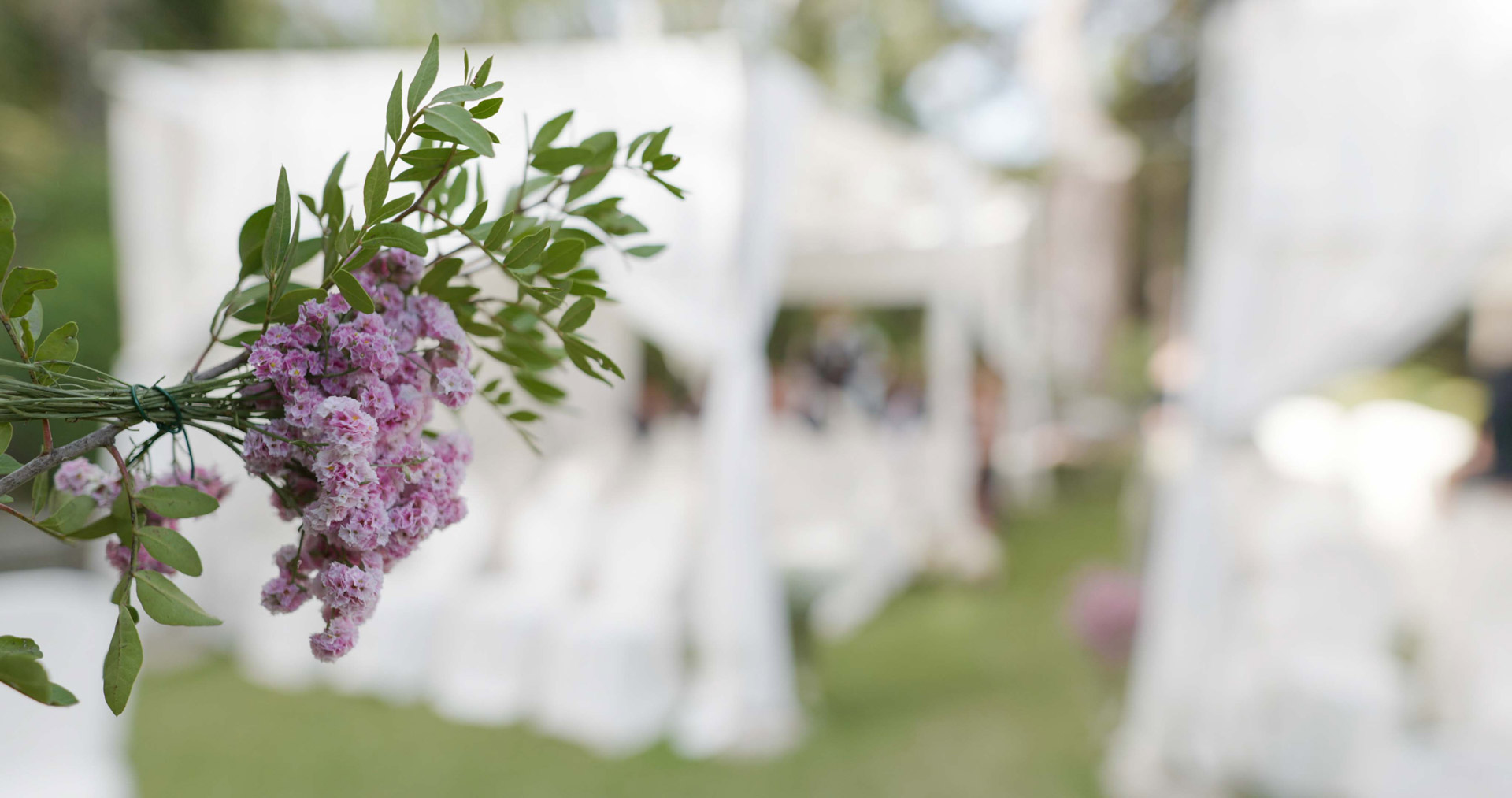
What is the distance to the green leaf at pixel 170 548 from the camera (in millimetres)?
570

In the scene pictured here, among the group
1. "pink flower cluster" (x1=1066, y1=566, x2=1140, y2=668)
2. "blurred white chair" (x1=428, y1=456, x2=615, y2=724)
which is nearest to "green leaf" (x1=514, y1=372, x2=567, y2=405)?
"pink flower cluster" (x1=1066, y1=566, x2=1140, y2=668)

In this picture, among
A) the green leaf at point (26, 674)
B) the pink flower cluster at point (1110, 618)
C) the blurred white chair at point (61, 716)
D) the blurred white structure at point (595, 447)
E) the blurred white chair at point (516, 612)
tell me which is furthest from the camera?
the blurred white chair at point (516, 612)

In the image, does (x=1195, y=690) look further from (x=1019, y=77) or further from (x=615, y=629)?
(x=1019, y=77)

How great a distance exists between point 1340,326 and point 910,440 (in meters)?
3.94

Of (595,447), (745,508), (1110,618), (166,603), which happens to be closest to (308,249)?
(166,603)

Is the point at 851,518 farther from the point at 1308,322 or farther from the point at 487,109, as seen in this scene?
the point at 487,109

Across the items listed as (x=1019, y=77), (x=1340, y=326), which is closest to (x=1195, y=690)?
(x=1340, y=326)

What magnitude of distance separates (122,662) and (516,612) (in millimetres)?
3774

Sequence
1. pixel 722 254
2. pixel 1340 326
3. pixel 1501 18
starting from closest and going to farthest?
1. pixel 1501 18
2. pixel 1340 326
3. pixel 722 254

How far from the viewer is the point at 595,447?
5.50 meters

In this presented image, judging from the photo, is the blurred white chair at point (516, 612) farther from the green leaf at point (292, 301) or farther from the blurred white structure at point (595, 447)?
the green leaf at point (292, 301)

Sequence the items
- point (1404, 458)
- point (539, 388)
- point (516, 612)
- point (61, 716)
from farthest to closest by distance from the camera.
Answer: point (1404, 458) < point (516, 612) < point (61, 716) < point (539, 388)

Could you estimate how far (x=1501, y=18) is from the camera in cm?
260

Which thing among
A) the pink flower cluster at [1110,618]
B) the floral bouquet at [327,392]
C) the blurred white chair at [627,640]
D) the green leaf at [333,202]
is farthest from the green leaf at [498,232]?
the blurred white chair at [627,640]
